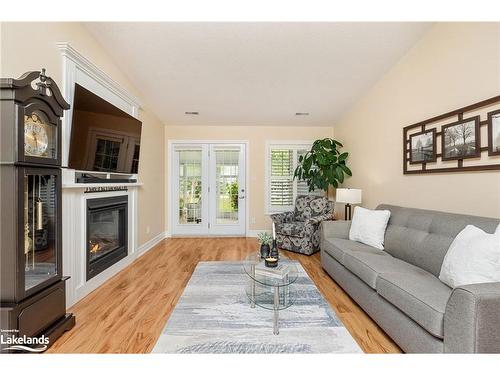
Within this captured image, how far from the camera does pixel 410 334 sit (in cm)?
155

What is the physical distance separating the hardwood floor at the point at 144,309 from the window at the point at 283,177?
1.87 metres

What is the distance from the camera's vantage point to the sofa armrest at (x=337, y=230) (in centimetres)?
324

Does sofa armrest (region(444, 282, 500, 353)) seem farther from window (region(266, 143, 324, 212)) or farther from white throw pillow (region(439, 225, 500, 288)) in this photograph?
window (region(266, 143, 324, 212))

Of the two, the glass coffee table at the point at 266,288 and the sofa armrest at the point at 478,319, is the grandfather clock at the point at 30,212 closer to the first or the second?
the glass coffee table at the point at 266,288

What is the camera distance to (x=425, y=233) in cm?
223

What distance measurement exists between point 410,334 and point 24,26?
11.5 ft

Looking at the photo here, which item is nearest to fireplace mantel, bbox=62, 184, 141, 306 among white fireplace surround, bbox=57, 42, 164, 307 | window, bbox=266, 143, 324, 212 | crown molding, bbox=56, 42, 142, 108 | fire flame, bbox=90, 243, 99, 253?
white fireplace surround, bbox=57, 42, 164, 307

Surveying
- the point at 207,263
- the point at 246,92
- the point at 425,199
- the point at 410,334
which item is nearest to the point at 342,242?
the point at 425,199

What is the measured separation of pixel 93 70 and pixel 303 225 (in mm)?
3603

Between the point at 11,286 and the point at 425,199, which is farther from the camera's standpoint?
the point at 425,199

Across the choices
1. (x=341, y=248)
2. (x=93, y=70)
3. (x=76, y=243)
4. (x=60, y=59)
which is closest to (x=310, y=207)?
(x=341, y=248)

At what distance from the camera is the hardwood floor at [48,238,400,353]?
1.76 metres

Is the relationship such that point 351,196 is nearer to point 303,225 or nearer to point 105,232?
point 303,225
